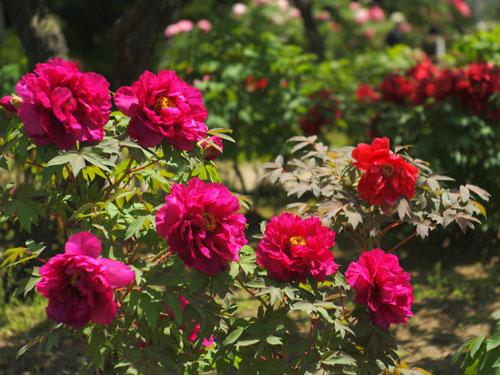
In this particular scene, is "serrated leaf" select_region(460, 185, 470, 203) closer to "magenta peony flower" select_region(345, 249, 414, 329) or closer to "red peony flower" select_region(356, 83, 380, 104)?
"magenta peony flower" select_region(345, 249, 414, 329)

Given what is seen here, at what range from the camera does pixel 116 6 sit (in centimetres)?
1334

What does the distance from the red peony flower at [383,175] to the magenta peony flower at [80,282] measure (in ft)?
3.36

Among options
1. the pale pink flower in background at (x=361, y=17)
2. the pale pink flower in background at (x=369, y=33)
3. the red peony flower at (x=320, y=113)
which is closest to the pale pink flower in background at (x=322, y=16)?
the pale pink flower in background at (x=361, y=17)

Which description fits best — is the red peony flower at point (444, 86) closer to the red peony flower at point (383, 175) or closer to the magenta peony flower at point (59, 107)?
the red peony flower at point (383, 175)

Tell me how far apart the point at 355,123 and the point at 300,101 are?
2.40 feet

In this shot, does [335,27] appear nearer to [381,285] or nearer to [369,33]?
[369,33]

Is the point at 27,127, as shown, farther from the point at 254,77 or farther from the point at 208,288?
the point at 254,77

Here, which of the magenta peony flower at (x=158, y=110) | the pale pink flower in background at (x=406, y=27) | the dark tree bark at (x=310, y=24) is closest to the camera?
the magenta peony flower at (x=158, y=110)

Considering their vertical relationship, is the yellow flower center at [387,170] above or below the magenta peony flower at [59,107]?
below

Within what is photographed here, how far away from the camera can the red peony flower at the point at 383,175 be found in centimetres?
242

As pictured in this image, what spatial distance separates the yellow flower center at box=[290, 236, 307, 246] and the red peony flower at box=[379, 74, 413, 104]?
3.05 m

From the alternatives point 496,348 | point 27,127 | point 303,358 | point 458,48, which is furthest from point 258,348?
point 458,48

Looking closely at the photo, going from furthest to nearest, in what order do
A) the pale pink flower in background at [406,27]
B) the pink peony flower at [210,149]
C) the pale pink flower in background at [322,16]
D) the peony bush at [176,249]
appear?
the pale pink flower in background at [406,27] → the pale pink flower in background at [322,16] → the pink peony flower at [210,149] → the peony bush at [176,249]

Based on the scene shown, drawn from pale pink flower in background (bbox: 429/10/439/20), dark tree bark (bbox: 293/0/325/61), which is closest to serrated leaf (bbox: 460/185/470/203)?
dark tree bark (bbox: 293/0/325/61)
